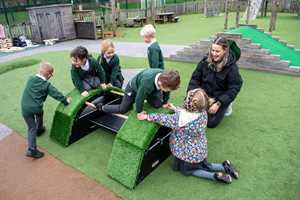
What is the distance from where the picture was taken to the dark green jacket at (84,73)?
3952 millimetres

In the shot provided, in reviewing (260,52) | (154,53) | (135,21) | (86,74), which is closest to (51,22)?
(135,21)

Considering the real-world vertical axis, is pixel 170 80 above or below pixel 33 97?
above

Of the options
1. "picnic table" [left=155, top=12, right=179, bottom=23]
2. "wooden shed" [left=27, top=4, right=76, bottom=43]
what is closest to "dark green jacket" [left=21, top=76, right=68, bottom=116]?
"wooden shed" [left=27, top=4, right=76, bottom=43]

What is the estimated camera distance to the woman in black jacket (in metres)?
3.61

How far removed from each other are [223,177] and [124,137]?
121 cm

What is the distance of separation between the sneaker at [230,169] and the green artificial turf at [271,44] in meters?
4.61

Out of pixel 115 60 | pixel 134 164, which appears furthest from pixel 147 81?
pixel 115 60

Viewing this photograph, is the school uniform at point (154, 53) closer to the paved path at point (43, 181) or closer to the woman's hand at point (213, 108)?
the woman's hand at point (213, 108)

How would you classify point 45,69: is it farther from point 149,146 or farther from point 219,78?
point 219,78

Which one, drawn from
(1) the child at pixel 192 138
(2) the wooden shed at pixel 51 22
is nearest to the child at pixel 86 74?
(1) the child at pixel 192 138

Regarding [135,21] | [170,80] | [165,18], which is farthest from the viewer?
[165,18]

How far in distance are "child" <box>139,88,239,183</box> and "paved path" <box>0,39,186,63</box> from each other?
610 cm

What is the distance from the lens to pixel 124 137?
3.04 meters

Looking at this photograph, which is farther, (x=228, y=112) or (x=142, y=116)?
(x=228, y=112)
